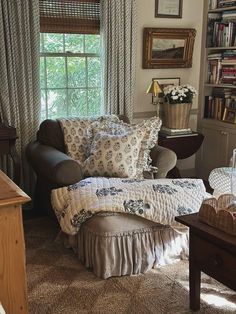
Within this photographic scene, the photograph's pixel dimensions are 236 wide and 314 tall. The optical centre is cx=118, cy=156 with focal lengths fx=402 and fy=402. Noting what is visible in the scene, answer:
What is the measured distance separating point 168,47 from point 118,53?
656mm

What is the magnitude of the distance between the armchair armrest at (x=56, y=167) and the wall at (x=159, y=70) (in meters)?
1.38

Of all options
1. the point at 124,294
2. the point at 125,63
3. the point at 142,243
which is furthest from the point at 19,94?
the point at 124,294

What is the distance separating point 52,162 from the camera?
118 inches

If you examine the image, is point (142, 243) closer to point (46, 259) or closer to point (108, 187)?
point (108, 187)

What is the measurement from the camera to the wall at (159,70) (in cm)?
410

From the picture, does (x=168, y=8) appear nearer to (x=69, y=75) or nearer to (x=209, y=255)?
(x=69, y=75)

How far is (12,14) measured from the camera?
3379 millimetres

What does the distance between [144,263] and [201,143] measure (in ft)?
6.52

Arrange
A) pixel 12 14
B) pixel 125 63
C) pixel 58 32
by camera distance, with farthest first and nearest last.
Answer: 1. pixel 125 63
2. pixel 58 32
3. pixel 12 14

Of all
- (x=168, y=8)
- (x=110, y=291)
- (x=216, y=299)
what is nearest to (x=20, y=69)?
(x=168, y=8)

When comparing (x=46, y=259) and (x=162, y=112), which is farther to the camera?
(x=162, y=112)

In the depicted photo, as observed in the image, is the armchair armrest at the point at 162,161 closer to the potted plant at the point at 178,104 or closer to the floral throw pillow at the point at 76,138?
the floral throw pillow at the point at 76,138

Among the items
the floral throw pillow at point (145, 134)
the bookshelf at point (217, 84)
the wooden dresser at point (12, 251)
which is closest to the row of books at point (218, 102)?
the bookshelf at point (217, 84)

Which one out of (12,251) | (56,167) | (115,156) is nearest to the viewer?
(12,251)
